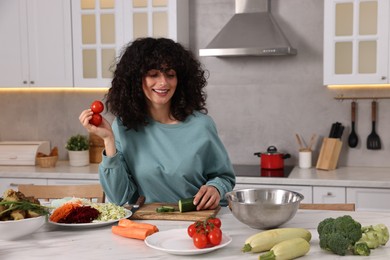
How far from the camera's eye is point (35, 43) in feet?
14.2

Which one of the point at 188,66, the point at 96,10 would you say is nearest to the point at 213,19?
the point at 96,10

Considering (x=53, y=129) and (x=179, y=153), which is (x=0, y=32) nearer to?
(x=53, y=129)

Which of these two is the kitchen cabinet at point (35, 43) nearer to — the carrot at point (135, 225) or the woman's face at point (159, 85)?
the woman's face at point (159, 85)

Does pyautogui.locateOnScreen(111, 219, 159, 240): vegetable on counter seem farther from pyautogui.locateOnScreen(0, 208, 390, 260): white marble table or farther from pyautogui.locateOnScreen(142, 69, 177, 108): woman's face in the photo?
pyautogui.locateOnScreen(142, 69, 177, 108): woman's face

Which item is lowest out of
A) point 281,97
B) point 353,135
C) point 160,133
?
point 353,135

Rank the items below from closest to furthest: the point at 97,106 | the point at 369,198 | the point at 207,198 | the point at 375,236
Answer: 1. the point at 375,236
2. the point at 97,106
3. the point at 207,198
4. the point at 369,198

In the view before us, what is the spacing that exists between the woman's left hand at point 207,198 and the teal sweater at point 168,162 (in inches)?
4.0

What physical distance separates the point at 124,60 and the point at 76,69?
184 centimetres

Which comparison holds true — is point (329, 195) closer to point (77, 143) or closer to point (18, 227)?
point (77, 143)

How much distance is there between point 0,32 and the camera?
14.3 feet

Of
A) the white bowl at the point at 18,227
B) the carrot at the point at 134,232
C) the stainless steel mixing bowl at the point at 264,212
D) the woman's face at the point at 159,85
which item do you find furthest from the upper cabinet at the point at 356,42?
the white bowl at the point at 18,227

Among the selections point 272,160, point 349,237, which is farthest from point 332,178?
point 349,237

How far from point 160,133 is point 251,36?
1794mm

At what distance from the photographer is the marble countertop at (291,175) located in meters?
3.62
